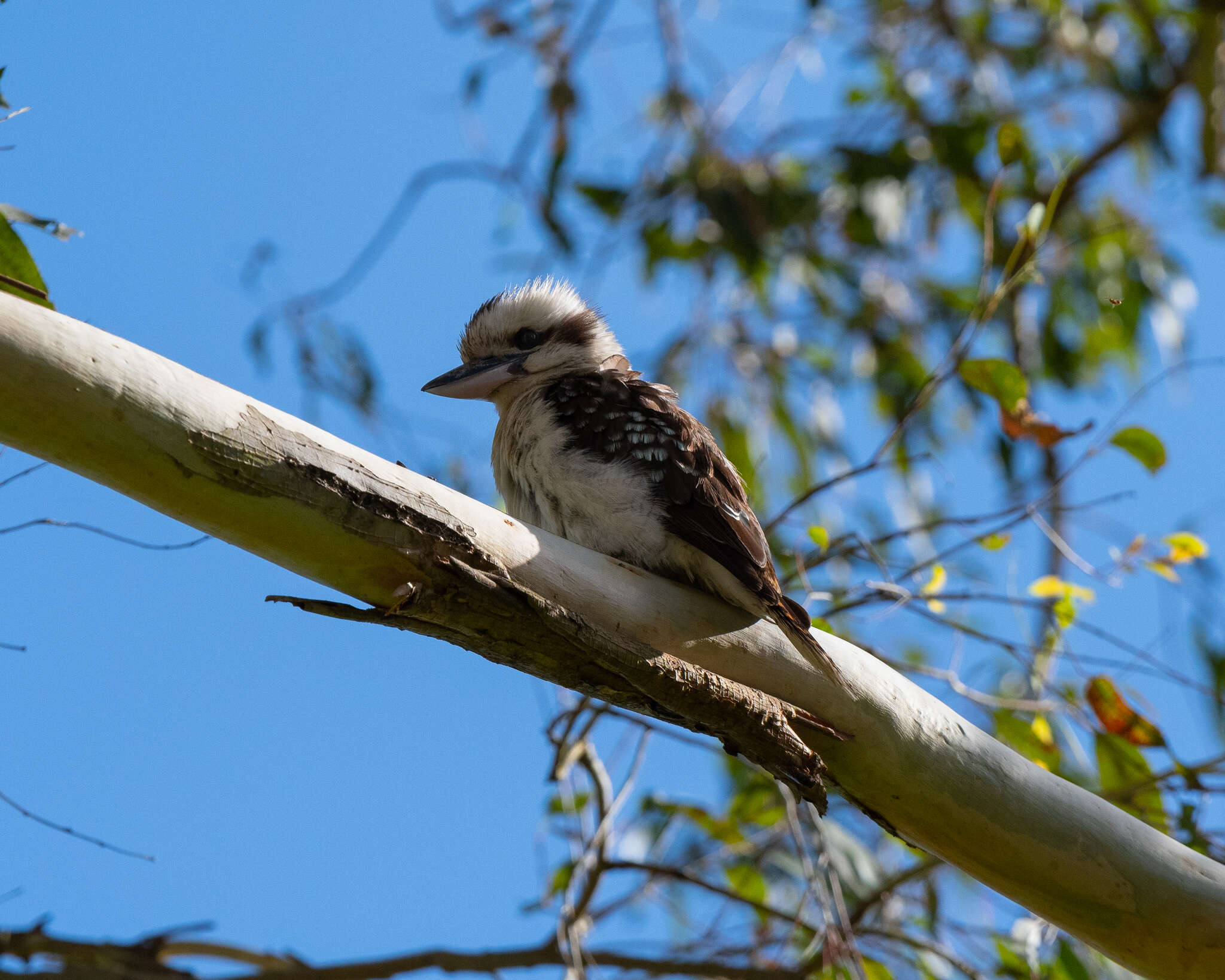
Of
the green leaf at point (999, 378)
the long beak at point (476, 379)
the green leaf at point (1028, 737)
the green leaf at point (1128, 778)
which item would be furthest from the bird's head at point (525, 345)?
the green leaf at point (1128, 778)

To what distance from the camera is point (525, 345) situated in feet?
7.07

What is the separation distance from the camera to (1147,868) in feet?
4.70

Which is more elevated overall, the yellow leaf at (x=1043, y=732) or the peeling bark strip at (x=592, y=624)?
the yellow leaf at (x=1043, y=732)

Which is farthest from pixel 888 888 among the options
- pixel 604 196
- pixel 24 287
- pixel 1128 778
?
pixel 604 196

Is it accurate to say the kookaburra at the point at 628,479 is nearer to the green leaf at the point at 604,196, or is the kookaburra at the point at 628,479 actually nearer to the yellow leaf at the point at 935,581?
the yellow leaf at the point at 935,581

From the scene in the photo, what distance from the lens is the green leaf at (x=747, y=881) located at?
266 cm

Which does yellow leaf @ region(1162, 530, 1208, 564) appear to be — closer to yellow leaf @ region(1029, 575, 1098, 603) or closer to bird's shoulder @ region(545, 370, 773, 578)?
yellow leaf @ region(1029, 575, 1098, 603)

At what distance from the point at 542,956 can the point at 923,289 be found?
297 cm

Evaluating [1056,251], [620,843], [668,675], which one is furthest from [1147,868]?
[1056,251]

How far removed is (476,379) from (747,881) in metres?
1.42

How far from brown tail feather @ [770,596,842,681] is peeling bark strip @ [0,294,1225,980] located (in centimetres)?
2

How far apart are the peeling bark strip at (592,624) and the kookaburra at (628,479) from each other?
66 millimetres

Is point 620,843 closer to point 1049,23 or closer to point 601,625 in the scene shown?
point 601,625

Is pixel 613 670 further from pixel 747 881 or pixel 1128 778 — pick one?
pixel 747 881
